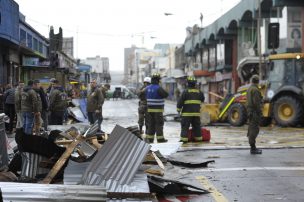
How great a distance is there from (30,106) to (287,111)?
1126cm

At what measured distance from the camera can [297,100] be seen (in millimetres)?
21625

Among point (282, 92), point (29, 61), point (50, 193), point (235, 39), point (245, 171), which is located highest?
point (235, 39)

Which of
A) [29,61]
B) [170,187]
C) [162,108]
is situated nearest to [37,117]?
[162,108]

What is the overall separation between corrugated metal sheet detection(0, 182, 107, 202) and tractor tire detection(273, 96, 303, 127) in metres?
15.9

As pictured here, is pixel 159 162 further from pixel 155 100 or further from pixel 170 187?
pixel 155 100

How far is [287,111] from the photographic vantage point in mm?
21922

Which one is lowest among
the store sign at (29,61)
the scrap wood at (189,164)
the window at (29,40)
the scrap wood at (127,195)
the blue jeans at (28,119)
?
the scrap wood at (189,164)

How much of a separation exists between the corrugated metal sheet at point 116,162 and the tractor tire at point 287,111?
47.0 ft

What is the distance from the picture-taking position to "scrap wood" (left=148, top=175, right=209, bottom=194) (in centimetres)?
773

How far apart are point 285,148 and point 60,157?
724 cm

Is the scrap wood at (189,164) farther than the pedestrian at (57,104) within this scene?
No

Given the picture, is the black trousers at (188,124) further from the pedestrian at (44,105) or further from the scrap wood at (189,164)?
the pedestrian at (44,105)

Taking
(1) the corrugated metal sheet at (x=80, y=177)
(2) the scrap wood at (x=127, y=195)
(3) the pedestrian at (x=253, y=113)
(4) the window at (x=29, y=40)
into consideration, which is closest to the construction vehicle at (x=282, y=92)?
(3) the pedestrian at (x=253, y=113)

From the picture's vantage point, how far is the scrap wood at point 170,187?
25.4 feet
